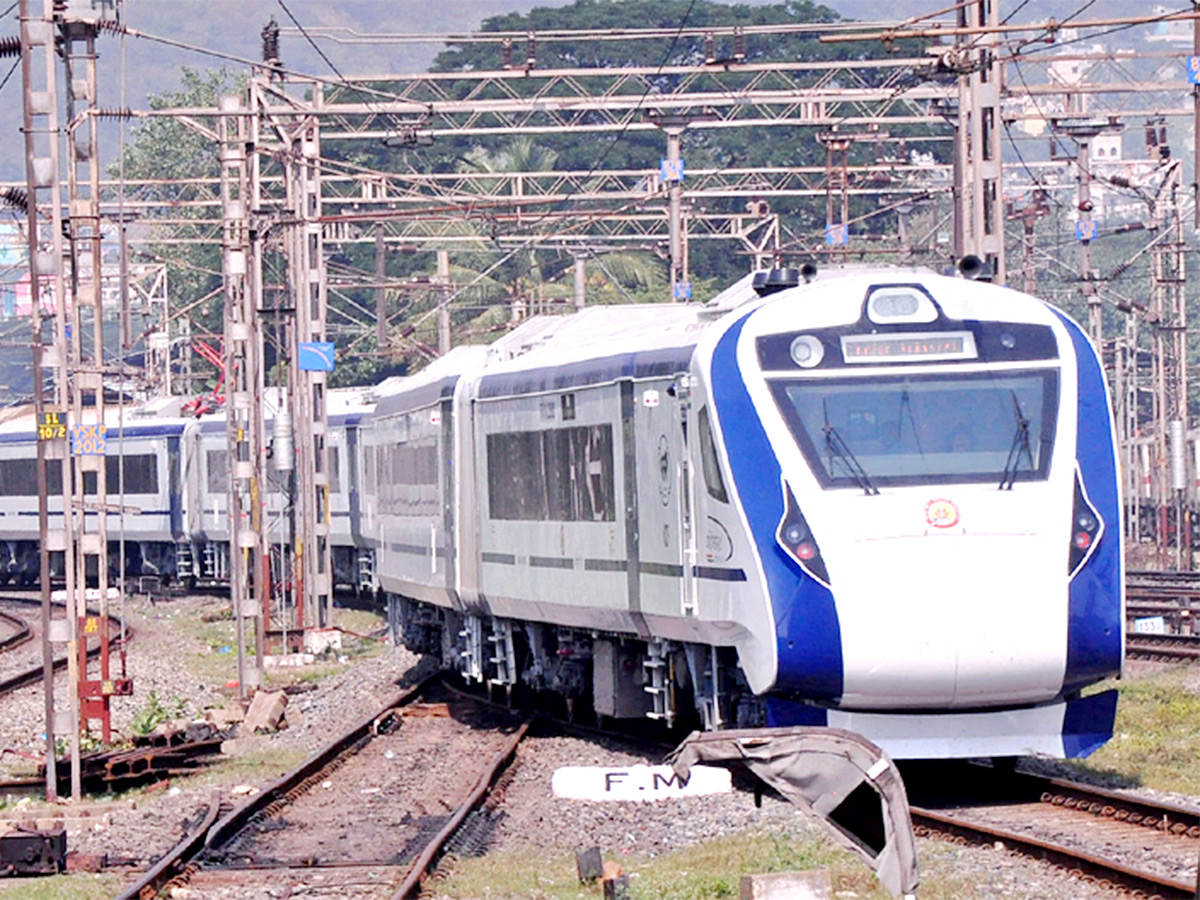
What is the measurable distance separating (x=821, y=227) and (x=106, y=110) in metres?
56.2

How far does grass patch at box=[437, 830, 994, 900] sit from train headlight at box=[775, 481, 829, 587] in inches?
57.8

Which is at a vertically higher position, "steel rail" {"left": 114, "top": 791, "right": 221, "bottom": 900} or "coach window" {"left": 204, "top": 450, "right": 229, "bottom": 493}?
"coach window" {"left": 204, "top": 450, "right": 229, "bottom": 493}

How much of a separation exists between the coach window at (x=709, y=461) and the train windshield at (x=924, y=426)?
1.93 ft

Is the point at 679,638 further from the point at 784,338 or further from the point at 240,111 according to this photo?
the point at 240,111

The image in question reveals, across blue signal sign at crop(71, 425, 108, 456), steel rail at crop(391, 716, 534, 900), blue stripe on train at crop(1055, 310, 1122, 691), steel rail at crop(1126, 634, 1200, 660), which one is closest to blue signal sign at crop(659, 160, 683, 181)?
steel rail at crop(1126, 634, 1200, 660)

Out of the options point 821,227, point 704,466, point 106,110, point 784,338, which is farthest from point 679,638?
point 821,227

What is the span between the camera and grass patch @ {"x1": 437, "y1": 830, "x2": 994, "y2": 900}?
1045 centimetres

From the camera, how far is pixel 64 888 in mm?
12203

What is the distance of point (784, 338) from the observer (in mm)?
13445

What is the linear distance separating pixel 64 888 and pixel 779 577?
4.19 m

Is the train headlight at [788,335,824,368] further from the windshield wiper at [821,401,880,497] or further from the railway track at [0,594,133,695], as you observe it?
the railway track at [0,594,133,695]

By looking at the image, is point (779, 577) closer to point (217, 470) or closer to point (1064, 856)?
point (1064, 856)

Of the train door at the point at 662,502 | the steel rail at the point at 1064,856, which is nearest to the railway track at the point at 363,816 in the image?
the train door at the point at 662,502

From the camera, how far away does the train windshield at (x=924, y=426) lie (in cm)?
1295
